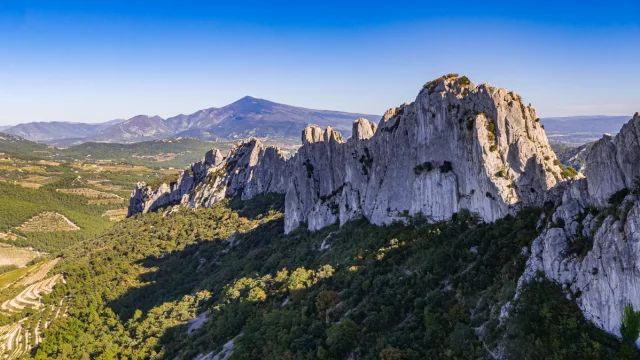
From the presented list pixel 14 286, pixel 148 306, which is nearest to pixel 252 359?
pixel 148 306

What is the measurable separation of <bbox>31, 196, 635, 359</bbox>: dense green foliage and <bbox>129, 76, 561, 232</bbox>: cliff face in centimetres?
340

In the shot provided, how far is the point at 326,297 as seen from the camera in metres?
54.8

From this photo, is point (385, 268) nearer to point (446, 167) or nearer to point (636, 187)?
point (446, 167)

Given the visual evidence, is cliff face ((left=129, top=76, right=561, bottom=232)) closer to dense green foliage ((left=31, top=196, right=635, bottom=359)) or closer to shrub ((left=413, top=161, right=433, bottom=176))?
shrub ((left=413, top=161, right=433, bottom=176))

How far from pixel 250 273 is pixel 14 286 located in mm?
111731

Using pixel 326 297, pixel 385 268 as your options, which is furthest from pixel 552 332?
pixel 326 297

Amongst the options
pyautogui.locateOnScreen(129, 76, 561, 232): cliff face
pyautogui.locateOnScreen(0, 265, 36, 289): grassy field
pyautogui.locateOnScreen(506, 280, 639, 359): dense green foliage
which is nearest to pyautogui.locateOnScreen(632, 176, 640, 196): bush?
pyautogui.locateOnScreen(506, 280, 639, 359): dense green foliage

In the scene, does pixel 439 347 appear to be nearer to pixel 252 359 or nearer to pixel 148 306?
pixel 252 359

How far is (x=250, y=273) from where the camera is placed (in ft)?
288

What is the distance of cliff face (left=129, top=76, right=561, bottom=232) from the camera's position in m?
49.5

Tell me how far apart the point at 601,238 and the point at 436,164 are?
32.6m

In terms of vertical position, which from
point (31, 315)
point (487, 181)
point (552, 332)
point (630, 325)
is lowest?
point (31, 315)

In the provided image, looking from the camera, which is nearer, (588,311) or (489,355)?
(588,311)

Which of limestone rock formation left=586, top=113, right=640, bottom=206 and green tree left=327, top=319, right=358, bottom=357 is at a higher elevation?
limestone rock formation left=586, top=113, right=640, bottom=206
